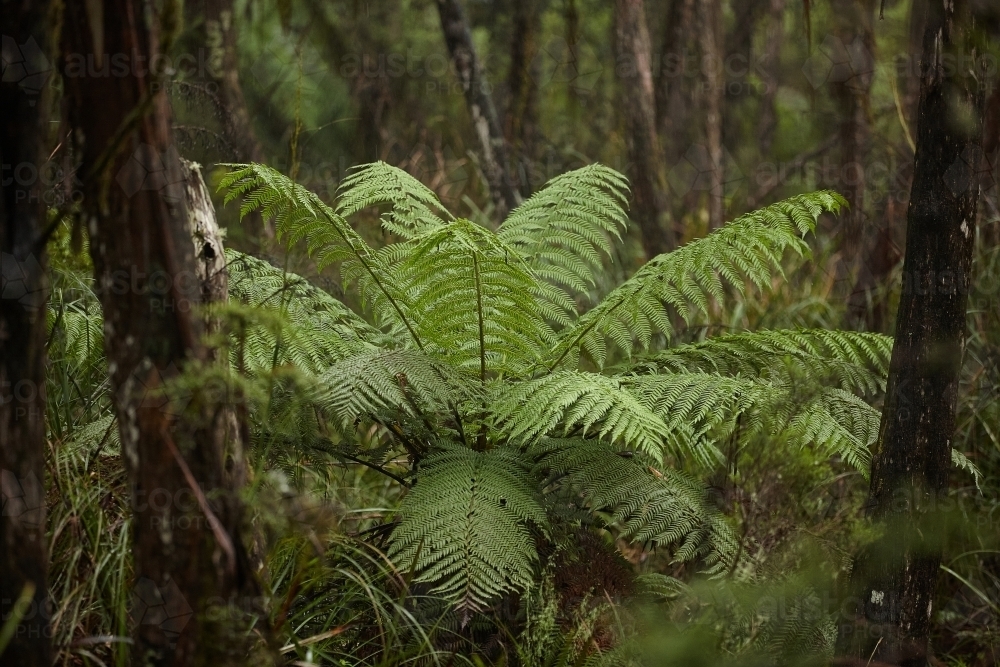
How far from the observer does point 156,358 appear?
159cm

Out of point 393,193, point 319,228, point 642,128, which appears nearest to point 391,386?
point 319,228

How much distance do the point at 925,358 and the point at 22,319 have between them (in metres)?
2.08

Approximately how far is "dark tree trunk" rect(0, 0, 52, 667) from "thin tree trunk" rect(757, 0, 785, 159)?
853 cm

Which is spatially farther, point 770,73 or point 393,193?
point 770,73

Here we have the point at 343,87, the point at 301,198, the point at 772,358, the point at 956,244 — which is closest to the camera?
the point at 956,244

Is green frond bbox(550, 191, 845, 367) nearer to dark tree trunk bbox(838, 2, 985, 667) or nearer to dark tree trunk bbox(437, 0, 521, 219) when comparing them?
dark tree trunk bbox(838, 2, 985, 667)

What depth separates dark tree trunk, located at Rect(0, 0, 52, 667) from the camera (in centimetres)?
155

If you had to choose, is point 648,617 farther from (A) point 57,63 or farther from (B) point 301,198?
(A) point 57,63

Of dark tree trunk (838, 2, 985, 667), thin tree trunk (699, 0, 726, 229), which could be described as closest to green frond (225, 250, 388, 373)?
dark tree trunk (838, 2, 985, 667)

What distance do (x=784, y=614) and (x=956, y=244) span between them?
1055 millimetres

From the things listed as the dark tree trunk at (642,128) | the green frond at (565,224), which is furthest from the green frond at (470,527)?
the dark tree trunk at (642,128)

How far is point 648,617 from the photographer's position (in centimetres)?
206

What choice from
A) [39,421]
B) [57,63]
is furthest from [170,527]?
[57,63]

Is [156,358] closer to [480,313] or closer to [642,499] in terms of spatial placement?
[480,313]
